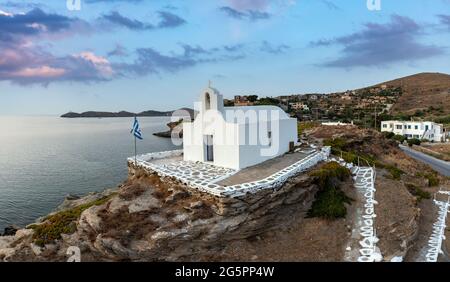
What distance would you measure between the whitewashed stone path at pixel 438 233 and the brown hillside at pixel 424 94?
82814mm

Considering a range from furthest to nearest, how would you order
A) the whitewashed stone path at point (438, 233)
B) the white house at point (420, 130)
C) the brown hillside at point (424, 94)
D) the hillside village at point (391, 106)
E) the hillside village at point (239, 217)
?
the brown hillside at point (424, 94) < the hillside village at point (391, 106) < the white house at point (420, 130) < the whitewashed stone path at point (438, 233) < the hillside village at point (239, 217)

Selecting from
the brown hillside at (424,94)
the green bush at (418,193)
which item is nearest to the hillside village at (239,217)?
the green bush at (418,193)

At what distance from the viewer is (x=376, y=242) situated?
12844 mm

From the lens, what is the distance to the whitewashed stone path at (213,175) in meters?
13.2

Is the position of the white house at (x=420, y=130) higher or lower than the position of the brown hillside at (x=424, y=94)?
lower

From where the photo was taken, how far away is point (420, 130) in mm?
64438

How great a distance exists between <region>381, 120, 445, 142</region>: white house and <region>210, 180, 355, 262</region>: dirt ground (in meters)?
58.5

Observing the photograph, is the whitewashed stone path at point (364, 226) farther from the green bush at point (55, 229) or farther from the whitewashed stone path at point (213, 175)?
the green bush at point (55, 229)

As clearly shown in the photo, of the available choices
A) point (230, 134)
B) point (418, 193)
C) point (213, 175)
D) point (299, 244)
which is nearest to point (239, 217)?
point (299, 244)

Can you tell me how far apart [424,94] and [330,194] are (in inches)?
4467

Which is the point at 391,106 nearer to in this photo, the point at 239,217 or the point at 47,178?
the point at 47,178

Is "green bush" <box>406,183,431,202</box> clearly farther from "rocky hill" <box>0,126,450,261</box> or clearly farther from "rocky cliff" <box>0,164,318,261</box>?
"rocky cliff" <box>0,164,318,261</box>

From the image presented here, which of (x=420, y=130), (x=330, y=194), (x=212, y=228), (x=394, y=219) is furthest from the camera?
(x=420, y=130)

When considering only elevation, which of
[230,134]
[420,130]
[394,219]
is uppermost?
[230,134]
